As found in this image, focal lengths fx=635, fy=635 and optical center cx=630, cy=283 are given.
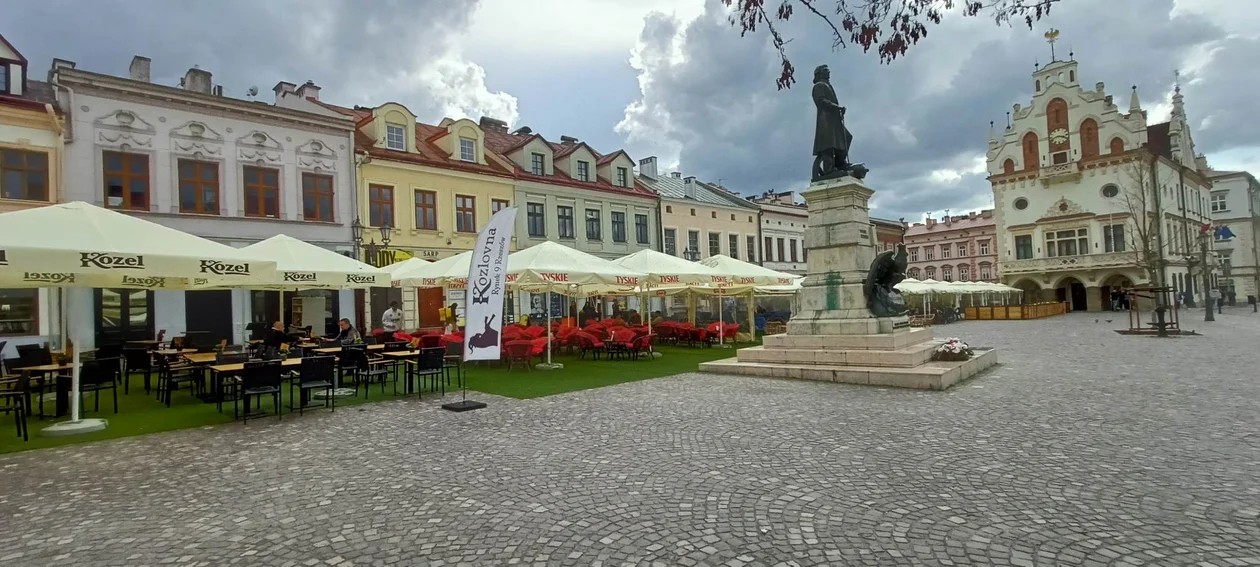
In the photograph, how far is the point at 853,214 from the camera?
13.3m

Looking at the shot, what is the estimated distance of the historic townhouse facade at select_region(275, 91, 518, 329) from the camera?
81.1ft

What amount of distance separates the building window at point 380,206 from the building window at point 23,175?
938 centimetres

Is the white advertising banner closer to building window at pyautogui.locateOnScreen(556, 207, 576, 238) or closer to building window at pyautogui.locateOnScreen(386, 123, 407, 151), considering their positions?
building window at pyautogui.locateOnScreen(386, 123, 407, 151)

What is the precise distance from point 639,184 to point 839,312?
2474 centimetres

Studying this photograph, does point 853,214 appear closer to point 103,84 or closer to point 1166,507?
point 1166,507

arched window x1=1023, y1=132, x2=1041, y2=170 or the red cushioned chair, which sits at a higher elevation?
arched window x1=1023, y1=132, x2=1041, y2=170

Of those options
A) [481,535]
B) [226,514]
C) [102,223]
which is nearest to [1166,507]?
[481,535]

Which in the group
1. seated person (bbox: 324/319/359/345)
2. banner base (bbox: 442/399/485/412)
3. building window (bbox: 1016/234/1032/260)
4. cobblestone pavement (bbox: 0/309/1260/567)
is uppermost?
building window (bbox: 1016/234/1032/260)

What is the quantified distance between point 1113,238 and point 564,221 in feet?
131

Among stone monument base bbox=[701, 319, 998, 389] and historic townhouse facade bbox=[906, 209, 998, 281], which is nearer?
stone monument base bbox=[701, 319, 998, 389]

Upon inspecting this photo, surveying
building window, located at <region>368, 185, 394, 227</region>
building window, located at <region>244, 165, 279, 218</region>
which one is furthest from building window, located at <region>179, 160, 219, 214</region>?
building window, located at <region>368, 185, 394, 227</region>

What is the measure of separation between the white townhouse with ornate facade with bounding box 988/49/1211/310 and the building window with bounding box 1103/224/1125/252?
0.06m

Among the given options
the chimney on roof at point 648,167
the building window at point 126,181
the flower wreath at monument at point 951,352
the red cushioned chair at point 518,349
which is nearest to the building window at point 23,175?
the building window at point 126,181

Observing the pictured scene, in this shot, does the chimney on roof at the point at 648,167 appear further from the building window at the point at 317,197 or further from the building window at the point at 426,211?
the building window at the point at 317,197
